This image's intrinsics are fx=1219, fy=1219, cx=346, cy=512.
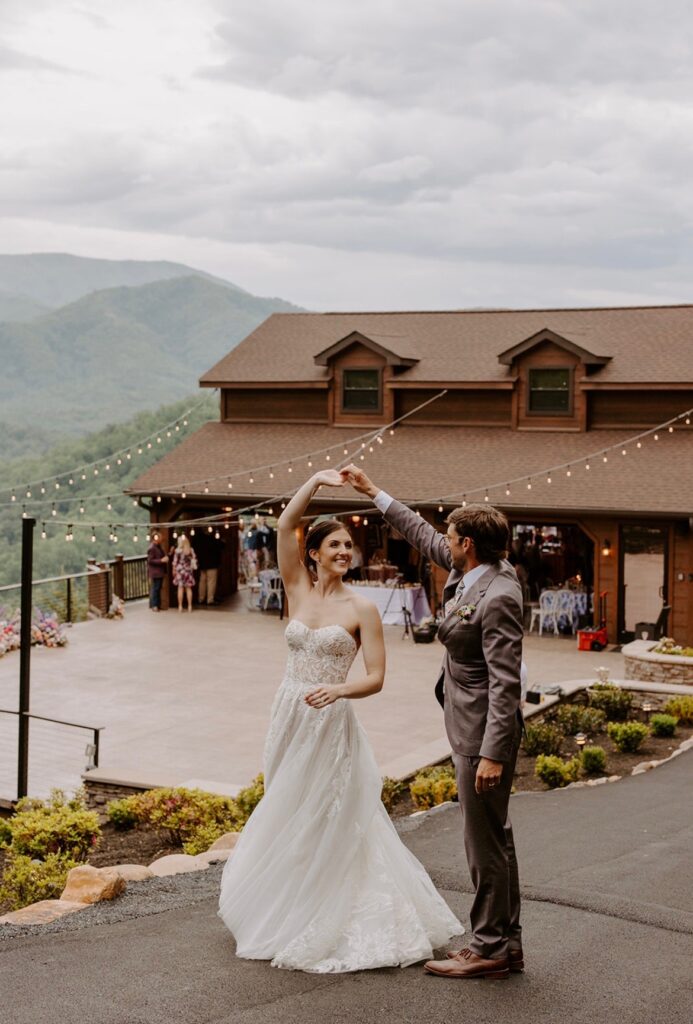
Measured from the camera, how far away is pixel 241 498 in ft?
79.2

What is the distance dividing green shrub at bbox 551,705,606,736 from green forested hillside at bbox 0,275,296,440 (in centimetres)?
8843

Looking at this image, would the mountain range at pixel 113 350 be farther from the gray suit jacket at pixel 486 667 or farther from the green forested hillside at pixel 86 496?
the gray suit jacket at pixel 486 667

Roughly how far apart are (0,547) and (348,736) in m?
54.0

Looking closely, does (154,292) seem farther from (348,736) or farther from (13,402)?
(348,736)

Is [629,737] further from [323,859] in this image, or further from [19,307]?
[19,307]

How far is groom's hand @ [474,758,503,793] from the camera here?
496 centimetres

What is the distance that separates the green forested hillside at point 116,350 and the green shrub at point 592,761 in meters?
90.5

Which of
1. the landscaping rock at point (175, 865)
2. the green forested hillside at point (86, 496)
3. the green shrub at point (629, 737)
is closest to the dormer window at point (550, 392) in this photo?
the green shrub at point (629, 737)

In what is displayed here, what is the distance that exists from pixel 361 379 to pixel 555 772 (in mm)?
15722

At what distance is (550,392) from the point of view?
24.4 m

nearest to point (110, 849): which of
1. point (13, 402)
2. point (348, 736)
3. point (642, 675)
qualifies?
point (348, 736)

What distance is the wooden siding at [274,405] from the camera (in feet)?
87.6

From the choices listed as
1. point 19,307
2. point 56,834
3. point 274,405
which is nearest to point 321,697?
A: point 56,834

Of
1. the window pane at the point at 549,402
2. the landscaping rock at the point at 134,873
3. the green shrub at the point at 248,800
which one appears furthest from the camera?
the window pane at the point at 549,402
